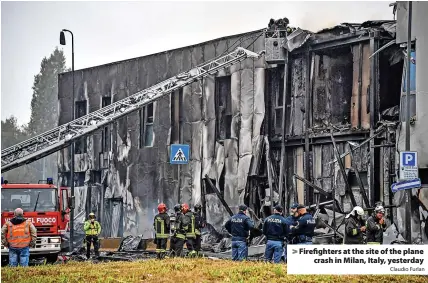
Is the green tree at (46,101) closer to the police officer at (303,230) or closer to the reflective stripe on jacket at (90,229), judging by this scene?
the reflective stripe on jacket at (90,229)

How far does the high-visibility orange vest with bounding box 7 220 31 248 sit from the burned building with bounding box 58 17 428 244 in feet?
22.0

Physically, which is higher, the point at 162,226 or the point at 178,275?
the point at 162,226

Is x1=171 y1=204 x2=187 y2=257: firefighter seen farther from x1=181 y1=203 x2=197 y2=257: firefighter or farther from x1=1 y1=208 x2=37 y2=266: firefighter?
x1=1 y1=208 x2=37 y2=266: firefighter

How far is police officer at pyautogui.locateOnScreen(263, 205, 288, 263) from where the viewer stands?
1528 cm

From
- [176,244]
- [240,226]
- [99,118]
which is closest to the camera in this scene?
[240,226]

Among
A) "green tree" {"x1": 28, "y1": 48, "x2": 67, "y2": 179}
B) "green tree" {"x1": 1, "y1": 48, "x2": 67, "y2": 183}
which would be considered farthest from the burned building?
"green tree" {"x1": 1, "y1": 48, "x2": 67, "y2": 183}

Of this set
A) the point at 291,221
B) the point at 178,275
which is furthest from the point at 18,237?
the point at 291,221

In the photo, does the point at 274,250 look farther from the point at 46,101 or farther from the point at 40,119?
the point at 40,119

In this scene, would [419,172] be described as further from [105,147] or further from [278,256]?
[105,147]

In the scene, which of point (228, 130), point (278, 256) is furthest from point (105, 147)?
point (278, 256)

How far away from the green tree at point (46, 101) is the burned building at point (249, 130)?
2.83 feet

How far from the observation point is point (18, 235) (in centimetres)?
1570

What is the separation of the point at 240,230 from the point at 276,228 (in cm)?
114

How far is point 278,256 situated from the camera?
50.5ft
